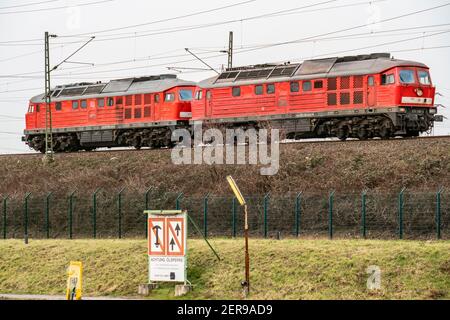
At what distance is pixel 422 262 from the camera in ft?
95.6

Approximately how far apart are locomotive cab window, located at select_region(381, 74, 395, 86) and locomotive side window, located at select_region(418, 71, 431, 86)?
180cm

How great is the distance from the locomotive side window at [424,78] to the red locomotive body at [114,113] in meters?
14.8

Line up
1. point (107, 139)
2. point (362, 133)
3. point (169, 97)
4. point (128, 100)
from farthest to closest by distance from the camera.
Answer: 1. point (107, 139)
2. point (128, 100)
3. point (169, 97)
4. point (362, 133)

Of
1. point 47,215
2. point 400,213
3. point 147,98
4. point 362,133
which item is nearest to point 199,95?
point 147,98

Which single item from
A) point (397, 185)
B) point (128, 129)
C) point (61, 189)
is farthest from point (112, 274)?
point (128, 129)

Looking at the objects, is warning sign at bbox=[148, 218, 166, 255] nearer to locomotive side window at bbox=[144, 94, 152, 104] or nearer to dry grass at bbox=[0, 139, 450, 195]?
dry grass at bbox=[0, 139, 450, 195]

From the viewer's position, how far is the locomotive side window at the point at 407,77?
45.0 m

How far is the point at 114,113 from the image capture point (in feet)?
190

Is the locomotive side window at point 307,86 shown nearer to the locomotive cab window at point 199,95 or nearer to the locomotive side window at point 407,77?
the locomotive side window at point 407,77

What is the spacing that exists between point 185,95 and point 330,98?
11.4 metres

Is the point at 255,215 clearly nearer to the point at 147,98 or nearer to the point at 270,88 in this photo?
the point at 270,88

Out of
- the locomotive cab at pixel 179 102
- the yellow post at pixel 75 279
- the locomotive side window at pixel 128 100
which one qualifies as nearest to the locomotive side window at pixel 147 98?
the locomotive cab at pixel 179 102

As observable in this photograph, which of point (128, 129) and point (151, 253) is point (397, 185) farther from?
point (128, 129)

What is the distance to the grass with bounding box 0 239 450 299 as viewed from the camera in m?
28.5
